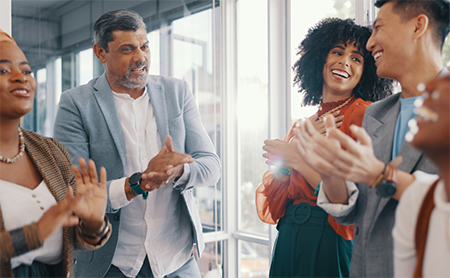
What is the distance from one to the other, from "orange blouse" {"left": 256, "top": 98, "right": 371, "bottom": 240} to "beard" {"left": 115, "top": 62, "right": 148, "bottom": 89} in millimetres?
879

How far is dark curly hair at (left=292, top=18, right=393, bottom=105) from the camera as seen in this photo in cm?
202

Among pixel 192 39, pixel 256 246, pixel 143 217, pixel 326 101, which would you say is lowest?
pixel 256 246

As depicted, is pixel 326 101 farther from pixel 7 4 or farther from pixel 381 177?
pixel 7 4

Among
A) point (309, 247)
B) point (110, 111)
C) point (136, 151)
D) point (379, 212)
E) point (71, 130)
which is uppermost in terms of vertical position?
point (110, 111)

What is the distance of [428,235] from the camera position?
95cm

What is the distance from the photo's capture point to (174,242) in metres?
2.00

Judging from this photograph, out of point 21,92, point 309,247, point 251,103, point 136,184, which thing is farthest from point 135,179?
point 251,103

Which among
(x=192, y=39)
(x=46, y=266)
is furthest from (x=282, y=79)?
(x=46, y=266)

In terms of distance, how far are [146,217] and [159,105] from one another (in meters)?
0.63

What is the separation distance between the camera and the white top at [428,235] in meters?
0.90

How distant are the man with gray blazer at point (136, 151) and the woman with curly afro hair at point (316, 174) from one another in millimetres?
406

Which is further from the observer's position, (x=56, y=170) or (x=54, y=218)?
(x=56, y=170)

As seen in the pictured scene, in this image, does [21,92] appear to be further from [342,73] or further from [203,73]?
[203,73]

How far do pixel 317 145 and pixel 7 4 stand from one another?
73.9 inches
